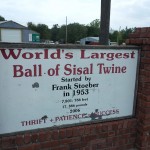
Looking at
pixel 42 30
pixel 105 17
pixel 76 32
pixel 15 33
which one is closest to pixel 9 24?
pixel 15 33

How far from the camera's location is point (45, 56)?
2809 mm

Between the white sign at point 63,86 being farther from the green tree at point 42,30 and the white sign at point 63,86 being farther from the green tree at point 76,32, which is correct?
the green tree at point 42,30

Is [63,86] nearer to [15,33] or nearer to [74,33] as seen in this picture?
[15,33]

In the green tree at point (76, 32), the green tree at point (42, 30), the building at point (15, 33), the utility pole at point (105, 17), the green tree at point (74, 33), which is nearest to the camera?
the utility pole at point (105, 17)

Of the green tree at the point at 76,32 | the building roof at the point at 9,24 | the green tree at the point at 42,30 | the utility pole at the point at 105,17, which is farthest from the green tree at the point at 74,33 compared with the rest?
the utility pole at the point at 105,17

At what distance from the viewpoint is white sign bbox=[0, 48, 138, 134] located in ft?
8.95

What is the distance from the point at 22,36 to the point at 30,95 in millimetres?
→ 41162

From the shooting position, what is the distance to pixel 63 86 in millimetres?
2971

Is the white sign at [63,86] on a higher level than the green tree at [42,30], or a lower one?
lower

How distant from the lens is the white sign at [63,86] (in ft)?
8.95

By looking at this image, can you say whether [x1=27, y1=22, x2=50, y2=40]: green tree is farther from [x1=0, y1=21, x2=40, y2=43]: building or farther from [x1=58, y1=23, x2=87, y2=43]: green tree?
[x1=0, y1=21, x2=40, y2=43]: building

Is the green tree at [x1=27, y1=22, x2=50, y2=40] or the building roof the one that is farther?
the green tree at [x1=27, y1=22, x2=50, y2=40]

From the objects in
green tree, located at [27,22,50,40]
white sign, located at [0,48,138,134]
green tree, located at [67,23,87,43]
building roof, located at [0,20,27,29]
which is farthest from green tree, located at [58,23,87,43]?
white sign, located at [0,48,138,134]

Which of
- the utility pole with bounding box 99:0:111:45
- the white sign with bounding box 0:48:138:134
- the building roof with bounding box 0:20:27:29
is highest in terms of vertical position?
the building roof with bounding box 0:20:27:29
